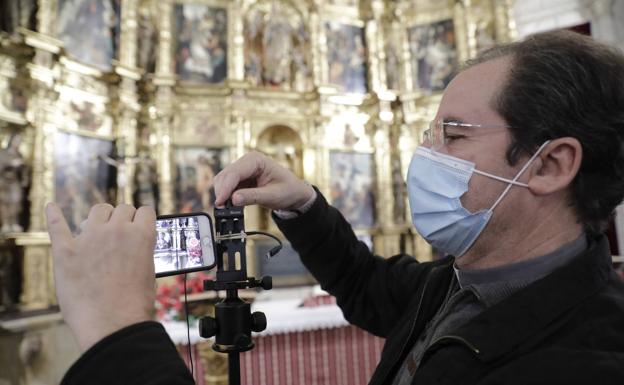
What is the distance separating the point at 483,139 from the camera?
43.9 inches

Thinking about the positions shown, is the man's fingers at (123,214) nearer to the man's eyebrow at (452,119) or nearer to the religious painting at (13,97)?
→ the man's eyebrow at (452,119)

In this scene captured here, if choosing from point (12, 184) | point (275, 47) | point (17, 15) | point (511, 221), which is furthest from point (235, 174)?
point (275, 47)

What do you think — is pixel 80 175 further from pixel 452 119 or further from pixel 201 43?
pixel 452 119

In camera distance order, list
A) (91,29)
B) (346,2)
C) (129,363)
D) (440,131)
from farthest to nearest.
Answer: (346,2), (91,29), (440,131), (129,363)

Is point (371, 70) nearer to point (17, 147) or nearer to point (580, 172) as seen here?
point (17, 147)

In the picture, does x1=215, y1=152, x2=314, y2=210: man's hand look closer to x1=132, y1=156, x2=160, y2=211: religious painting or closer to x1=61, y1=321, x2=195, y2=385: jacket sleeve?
x1=61, y1=321, x2=195, y2=385: jacket sleeve

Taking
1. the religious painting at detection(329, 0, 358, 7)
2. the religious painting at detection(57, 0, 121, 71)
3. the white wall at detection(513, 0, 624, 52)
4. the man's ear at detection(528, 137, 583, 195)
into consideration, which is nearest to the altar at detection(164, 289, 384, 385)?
the man's ear at detection(528, 137, 583, 195)

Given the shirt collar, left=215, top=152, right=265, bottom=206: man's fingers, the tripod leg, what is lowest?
the tripod leg

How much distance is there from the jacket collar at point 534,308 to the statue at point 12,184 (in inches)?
240

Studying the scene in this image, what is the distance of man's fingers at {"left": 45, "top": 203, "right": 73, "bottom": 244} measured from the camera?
77cm

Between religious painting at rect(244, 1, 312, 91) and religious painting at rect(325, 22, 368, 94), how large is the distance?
0.66 metres

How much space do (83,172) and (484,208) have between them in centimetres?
702

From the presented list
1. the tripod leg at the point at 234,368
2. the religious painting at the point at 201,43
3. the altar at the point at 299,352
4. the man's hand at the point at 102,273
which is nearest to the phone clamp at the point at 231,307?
the tripod leg at the point at 234,368

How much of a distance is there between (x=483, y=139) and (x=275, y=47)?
8.97 m
